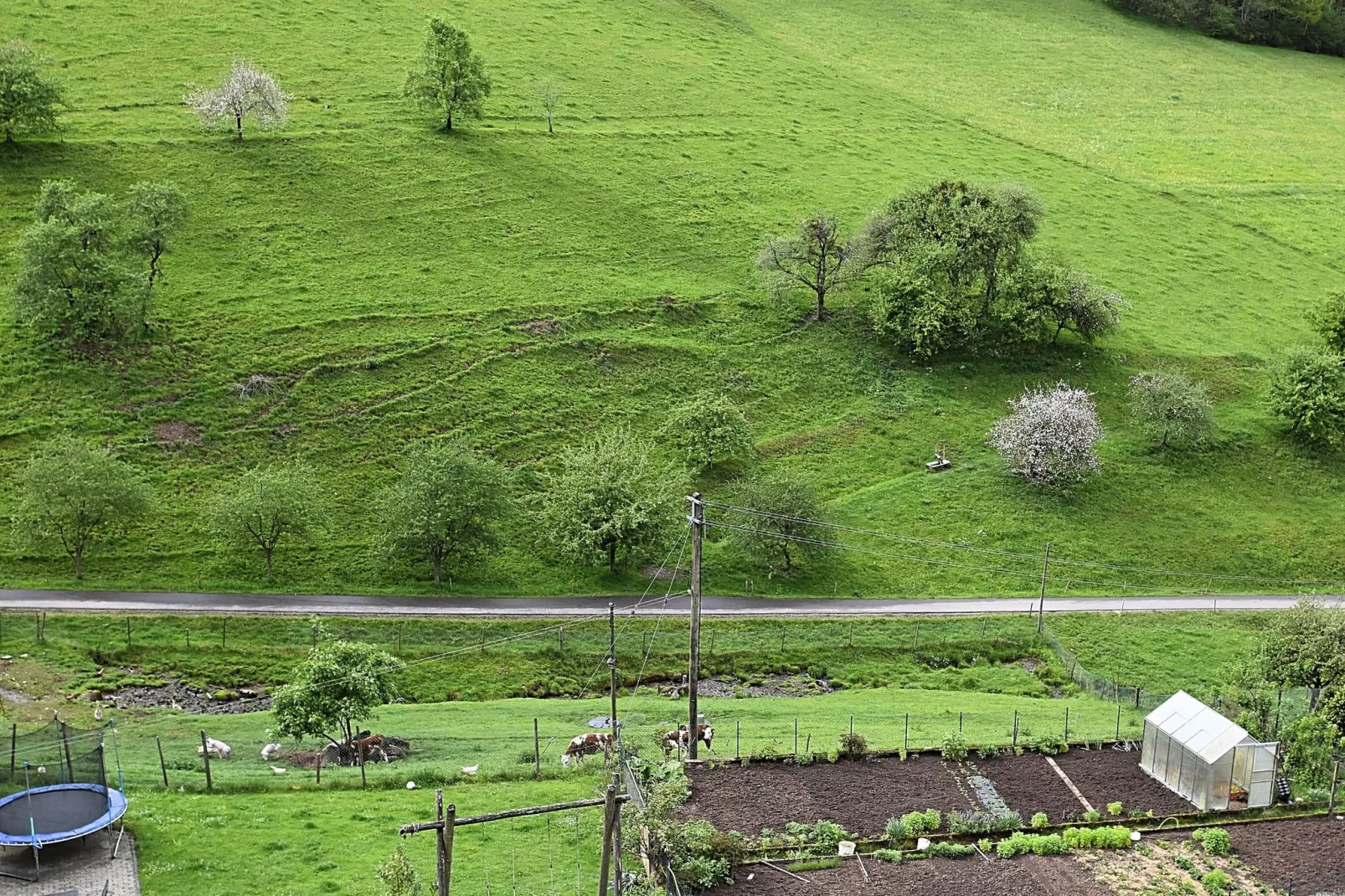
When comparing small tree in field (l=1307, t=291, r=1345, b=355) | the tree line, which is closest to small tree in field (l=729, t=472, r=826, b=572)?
small tree in field (l=1307, t=291, r=1345, b=355)

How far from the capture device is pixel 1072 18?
171000mm

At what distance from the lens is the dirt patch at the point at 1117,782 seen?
4756 centimetres

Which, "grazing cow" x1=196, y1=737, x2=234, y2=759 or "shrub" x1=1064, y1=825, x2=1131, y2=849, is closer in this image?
"shrub" x1=1064, y1=825, x2=1131, y2=849

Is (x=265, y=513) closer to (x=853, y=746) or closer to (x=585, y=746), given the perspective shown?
(x=585, y=746)

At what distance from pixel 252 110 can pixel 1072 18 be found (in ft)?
359

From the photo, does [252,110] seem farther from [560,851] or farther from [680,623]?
[560,851]

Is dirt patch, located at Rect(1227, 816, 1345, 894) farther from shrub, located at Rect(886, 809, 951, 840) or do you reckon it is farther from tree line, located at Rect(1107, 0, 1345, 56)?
tree line, located at Rect(1107, 0, 1345, 56)

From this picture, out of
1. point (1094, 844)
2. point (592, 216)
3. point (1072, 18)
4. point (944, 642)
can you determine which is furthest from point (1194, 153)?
point (1094, 844)

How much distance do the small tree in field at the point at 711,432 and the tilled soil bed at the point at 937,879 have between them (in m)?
45.2

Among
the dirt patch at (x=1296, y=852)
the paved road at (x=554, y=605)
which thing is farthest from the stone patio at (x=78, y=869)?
the dirt patch at (x=1296, y=852)

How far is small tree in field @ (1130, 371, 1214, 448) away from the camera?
92.4 meters

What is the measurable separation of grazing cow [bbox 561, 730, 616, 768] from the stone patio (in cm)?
1602

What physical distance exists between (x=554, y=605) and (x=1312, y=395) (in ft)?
192

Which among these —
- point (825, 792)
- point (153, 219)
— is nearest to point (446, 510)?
point (825, 792)
